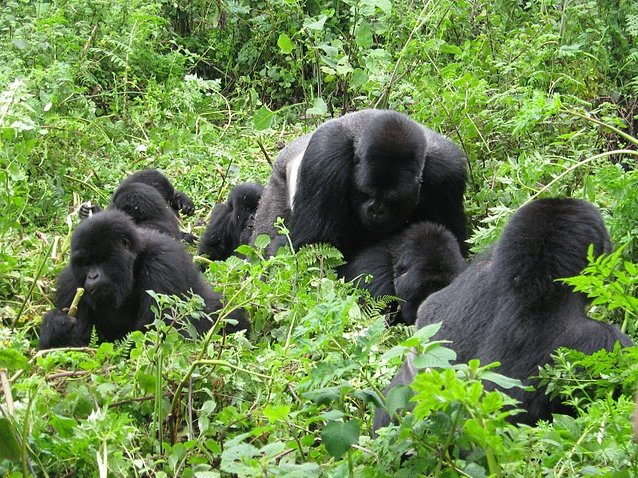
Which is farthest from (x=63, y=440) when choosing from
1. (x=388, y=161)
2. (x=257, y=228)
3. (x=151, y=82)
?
(x=151, y=82)

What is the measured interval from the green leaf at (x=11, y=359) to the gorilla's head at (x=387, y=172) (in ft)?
8.88

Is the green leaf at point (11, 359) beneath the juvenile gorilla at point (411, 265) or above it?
above

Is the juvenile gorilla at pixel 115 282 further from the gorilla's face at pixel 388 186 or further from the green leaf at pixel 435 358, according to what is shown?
the green leaf at pixel 435 358

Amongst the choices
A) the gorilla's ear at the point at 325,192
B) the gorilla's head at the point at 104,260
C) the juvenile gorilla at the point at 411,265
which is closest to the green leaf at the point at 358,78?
the gorilla's ear at the point at 325,192

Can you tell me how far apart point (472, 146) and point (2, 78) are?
297 cm

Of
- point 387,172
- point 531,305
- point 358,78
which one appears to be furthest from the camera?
point 358,78

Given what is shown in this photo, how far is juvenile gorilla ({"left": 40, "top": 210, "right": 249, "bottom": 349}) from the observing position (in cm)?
519

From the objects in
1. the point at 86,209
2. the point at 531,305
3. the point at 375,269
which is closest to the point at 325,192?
the point at 375,269

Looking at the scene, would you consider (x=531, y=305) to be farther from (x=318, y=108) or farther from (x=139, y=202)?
(x=318, y=108)

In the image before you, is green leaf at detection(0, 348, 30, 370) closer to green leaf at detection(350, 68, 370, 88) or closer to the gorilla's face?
the gorilla's face

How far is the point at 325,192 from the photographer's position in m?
5.82

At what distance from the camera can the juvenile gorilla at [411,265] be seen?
5176 millimetres

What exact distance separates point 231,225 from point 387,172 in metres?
1.74

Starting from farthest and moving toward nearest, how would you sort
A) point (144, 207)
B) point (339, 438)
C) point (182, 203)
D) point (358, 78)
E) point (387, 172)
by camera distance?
point (182, 203) < point (358, 78) < point (144, 207) < point (387, 172) < point (339, 438)
